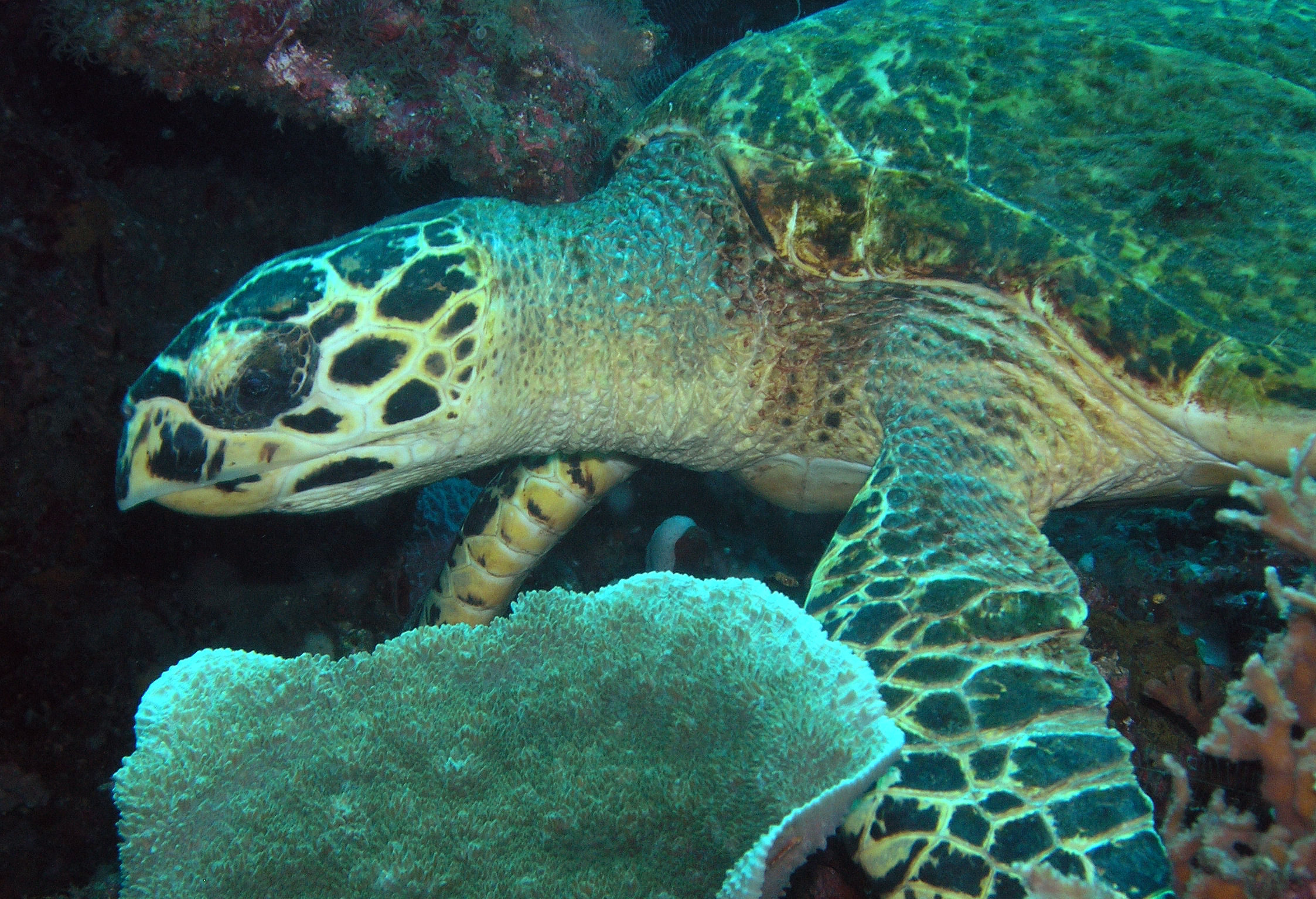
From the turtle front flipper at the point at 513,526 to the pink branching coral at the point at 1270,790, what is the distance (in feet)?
6.76

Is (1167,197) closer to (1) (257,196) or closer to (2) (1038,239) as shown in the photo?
(2) (1038,239)

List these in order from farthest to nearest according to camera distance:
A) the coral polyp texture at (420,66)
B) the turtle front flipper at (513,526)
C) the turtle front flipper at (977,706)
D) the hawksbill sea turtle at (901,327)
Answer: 1. the turtle front flipper at (513,526)
2. the coral polyp texture at (420,66)
3. the hawksbill sea turtle at (901,327)
4. the turtle front flipper at (977,706)

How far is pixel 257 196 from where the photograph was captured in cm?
281

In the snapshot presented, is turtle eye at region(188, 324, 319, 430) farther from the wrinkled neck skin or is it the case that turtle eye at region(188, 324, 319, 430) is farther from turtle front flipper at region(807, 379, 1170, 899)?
turtle front flipper at region(807, 379, 1170, 899)

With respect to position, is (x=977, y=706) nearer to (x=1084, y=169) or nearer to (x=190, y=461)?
(x=1084, y=169)

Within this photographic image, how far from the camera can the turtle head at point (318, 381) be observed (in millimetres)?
1688

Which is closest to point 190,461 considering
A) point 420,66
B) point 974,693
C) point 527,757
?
point 527,757

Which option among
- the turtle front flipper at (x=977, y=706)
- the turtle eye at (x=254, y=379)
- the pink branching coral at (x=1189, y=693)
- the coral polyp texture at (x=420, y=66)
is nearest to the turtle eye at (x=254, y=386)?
the turtle eye at (x=254, y=379)

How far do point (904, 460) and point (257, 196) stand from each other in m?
2.75

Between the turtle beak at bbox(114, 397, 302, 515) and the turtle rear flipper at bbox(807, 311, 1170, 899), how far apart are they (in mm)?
1417

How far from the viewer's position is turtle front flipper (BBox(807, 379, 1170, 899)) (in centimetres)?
114

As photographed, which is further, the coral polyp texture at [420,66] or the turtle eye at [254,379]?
the coral polyp texture at [420,66]

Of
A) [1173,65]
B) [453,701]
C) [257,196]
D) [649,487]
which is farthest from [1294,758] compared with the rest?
[257,196]

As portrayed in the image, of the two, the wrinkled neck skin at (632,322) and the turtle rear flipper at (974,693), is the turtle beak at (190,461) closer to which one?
the wrinkled neck skin at (632,322)
